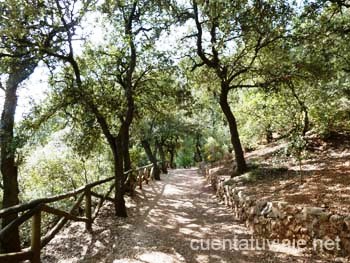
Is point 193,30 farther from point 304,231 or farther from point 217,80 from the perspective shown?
point 304,231

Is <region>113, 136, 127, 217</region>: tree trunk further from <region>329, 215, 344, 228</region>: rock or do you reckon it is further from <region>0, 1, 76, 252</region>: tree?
<region>329, 215, 344, 228</region>: rock

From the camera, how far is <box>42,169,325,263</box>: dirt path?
210 inches

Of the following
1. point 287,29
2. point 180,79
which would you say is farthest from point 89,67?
point 287,29

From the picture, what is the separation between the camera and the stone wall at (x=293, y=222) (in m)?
4.64

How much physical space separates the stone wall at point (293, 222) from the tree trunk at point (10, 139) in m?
5.25

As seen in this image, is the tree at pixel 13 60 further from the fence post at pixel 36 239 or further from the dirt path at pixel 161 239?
the fence post at pixel 36 239

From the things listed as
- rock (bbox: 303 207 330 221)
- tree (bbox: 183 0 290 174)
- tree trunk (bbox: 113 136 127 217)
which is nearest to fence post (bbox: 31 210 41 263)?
tree trunk (bbox: 113 136 127 217)

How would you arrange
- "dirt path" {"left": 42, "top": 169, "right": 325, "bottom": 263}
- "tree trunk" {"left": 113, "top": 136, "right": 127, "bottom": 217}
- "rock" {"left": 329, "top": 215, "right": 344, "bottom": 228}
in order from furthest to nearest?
"tree trunk" {"left": 113, "top": 136, "right": 127, "bottom": 217} < "dirt path" {"left": 42, "top": 169, "right": 325, "bottom": 263} < "rock" {"left": 329, "top": 215, "right": 344, "bottom": 228}

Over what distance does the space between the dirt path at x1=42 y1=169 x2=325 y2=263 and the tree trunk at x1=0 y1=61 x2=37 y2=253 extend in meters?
1.37

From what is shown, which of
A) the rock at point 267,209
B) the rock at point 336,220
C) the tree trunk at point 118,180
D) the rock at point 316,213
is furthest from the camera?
the tree trunk at point 118,180

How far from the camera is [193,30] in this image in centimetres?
1182

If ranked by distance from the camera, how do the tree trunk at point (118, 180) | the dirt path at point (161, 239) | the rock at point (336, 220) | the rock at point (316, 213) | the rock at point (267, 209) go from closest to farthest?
the rock at point (336, 220)
the rock at point (316, 213)
the dirt path at point (161, 239)
the rock at point (267, 209)
the tree trunk at point (118, 180)

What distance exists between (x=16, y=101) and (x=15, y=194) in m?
2.26

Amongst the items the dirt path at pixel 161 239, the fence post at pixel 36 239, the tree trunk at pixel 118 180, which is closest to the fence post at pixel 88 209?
the dirt path at pixel 161 239
